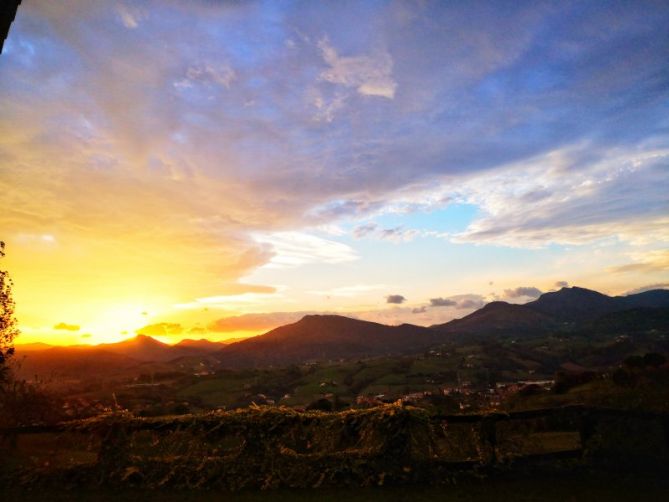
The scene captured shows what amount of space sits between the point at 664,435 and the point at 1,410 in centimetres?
2523

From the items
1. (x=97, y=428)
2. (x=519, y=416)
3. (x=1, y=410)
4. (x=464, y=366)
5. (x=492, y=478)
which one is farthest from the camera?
(x=464, y=366)

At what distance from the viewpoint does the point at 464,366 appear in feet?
483

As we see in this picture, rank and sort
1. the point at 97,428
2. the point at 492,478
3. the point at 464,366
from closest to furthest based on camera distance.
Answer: the point at 492,478, the point at 97,428, the point at 464,366

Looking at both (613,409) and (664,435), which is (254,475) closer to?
(613,409)

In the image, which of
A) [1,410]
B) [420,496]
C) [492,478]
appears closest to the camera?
[420,496]

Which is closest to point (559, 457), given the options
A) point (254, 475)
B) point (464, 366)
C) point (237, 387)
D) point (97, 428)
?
point (254, 475)

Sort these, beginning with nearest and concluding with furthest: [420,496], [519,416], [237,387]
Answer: [420,496], [519,416], [237,387]

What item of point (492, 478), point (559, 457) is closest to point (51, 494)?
point (492, 478)

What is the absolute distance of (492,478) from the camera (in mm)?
10039

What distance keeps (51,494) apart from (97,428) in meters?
1.76

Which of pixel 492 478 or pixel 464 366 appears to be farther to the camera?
pixel 464 366

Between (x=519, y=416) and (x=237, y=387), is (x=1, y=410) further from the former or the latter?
(x=237, y=387)

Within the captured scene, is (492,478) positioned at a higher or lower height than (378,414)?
lower

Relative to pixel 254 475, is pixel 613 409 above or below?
above
